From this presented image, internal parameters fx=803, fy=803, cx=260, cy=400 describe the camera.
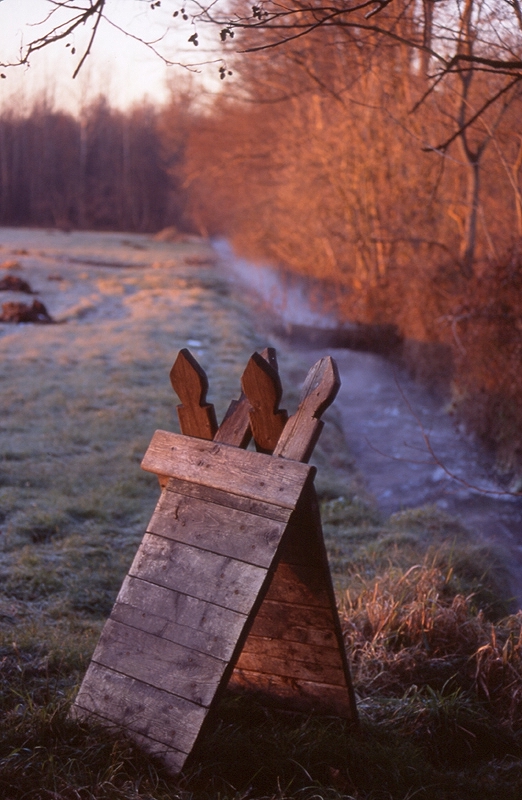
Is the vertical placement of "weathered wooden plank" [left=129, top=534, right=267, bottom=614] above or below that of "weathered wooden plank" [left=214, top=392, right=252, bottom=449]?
below

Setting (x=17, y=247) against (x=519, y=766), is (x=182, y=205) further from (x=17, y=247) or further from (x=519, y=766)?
(x=519, y=766)

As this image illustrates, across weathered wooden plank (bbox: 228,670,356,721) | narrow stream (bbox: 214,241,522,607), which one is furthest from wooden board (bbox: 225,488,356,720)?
narrow stream (bbox: 214,241,522,607)

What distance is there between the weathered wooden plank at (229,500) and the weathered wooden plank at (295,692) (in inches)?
35.4

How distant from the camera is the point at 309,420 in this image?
277cm

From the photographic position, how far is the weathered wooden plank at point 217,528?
2674 millimetres

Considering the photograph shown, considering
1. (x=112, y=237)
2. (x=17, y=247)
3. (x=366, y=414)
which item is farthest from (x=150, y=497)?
(x=112, y=237)

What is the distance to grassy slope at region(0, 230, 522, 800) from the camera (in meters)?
2.78

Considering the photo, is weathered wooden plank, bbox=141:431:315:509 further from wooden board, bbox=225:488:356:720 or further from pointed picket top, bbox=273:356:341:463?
wooden board, bbox=225:488:356:720

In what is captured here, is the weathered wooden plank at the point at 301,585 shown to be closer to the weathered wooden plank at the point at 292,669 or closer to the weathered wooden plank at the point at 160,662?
the weathered wooden plank at the point at 292,669

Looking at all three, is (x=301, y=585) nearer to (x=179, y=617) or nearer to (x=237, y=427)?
(x=179, y=617)

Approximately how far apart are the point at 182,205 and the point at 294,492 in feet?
167

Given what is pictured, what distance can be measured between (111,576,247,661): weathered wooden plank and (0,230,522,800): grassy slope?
0.40 m

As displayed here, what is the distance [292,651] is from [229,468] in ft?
2.84

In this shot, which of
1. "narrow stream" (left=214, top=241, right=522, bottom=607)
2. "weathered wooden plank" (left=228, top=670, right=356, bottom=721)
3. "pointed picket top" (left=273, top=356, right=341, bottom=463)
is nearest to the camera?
"pointed picket top" (left=273, top=356, right=341, bottom=463)
